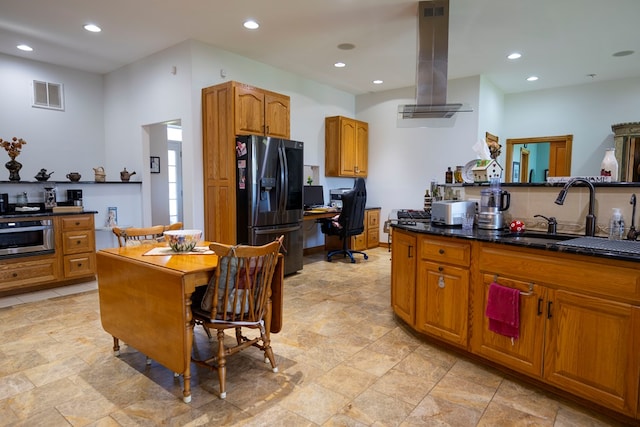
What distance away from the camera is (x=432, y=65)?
3676 millimetres

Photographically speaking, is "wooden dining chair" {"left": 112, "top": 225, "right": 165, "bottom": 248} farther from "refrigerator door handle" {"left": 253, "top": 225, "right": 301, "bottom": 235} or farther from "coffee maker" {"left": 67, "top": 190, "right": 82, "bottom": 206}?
"coffee maker" {"left": 67, "top": 190, "right": 82, "bottom": 206}

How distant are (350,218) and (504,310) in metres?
3.41

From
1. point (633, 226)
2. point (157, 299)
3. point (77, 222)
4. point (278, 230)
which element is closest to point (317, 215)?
point (278, 230)

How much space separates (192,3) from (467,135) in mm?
4378

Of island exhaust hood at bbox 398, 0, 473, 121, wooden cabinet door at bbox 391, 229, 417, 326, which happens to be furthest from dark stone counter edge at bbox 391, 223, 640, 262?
island exhaust hood at bbox 398, 0, 473, 121

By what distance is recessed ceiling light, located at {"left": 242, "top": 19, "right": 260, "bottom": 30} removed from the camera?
382 centimetres

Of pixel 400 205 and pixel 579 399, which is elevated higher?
pixel 400 205

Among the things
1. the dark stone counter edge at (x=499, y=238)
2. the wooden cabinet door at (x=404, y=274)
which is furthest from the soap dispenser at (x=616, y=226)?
the wooden cabinet door at (x=404, y=274)

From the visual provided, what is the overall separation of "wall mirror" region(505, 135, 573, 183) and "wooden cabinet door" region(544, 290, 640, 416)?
171 inches

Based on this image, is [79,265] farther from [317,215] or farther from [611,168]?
[611,168]

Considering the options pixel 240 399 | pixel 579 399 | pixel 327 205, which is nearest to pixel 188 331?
pixel 240 399

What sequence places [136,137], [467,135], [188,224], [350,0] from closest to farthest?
[350,0] < [188,224] < [136,137] < [467,135]

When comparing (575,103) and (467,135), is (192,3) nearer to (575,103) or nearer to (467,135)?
(467,135)

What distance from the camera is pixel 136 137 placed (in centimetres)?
524
